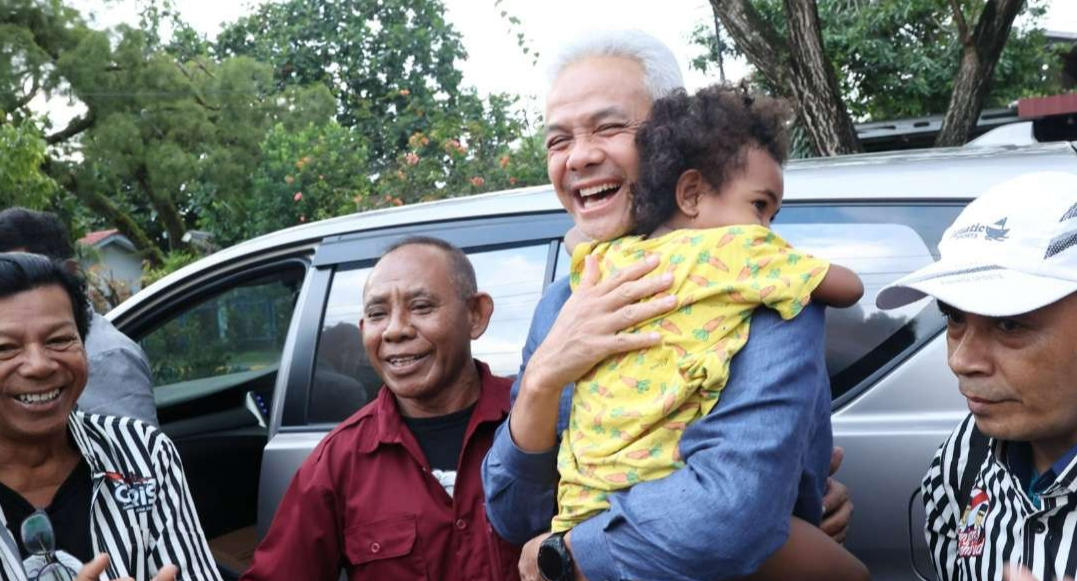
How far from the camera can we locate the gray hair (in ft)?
7.54

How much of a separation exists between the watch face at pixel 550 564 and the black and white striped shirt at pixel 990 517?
0.77m

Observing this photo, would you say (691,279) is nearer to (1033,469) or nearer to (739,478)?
(739,478)

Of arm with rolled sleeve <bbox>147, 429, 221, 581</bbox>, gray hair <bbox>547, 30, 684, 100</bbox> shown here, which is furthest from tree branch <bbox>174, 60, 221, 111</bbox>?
gray hair <bbox>547, 30, 684, 100</bbox>

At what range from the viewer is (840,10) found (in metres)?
16.1

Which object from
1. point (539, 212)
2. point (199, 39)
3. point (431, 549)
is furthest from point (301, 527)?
point (199, 39)

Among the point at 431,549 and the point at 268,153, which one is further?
the point at 268,153

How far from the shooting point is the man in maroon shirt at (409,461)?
2.61 metres

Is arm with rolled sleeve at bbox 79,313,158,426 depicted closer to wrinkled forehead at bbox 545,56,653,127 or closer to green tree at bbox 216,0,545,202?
wrinkled forehead at bbox 545,56,653,127

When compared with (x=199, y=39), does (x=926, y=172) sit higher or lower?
lower

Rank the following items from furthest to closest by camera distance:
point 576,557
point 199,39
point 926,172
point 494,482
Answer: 1. point 199,39
2. point 926,172
3. point 494,482
4. point 576,557

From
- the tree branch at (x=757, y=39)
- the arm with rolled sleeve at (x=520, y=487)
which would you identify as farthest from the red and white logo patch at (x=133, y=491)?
the tree branch at (x=757, y=39)

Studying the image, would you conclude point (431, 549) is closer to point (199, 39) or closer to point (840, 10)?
point (840, 10)

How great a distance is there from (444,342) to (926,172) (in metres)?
1.35

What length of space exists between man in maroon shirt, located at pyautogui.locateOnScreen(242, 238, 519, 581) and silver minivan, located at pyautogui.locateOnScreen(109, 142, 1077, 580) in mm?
474
